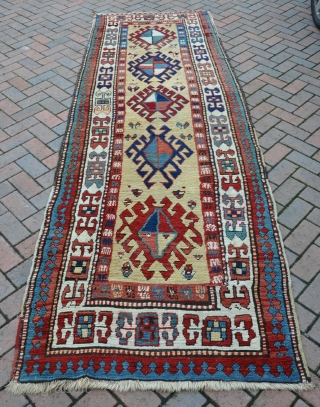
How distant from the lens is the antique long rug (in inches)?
86.4

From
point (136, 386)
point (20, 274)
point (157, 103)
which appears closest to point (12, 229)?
point (20, 274)

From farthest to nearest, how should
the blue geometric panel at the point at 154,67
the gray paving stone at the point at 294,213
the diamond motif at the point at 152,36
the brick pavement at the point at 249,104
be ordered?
the diamond motif at the point at 152,36 < the blue geometric panel at the point at 154,67 < the gray paving stone at the point at 294,213 < the brick pavement at the point at 249,104

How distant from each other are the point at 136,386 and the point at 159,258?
2.86 ft

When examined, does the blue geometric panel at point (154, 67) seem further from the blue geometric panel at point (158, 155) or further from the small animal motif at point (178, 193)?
the small animal motif at point (178, 193)

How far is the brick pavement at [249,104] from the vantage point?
223 centimetres

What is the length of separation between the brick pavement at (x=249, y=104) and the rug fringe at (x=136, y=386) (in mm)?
34

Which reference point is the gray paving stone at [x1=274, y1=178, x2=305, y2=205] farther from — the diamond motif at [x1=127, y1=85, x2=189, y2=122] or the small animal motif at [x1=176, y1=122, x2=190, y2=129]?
the diamond motif at [x1=127, y1=85, x2=189, y2=122]

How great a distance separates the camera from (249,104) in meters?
3.95

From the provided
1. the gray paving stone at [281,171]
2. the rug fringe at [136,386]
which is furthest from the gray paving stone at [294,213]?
the rug fringe at [136,386]

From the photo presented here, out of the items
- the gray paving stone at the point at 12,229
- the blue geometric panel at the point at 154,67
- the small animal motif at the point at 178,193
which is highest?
the blue geometric panel at the point at 154,67

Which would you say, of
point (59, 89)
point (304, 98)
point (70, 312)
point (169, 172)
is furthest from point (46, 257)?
point (304, 98)

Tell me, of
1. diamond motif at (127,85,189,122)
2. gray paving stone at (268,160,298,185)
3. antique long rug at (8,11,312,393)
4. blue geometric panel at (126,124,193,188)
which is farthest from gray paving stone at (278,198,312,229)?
diamond motif at (127,85,189,122)

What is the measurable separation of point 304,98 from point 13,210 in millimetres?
3215

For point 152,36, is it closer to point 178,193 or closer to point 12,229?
point 178,193
